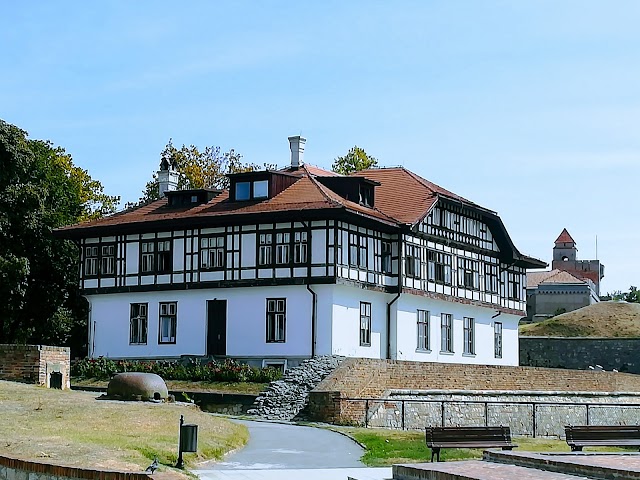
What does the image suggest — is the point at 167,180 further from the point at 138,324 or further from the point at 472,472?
the point at 472,472

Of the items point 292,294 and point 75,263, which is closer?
point 292,294

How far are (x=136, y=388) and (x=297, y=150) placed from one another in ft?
61.0

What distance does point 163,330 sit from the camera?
41969 mm

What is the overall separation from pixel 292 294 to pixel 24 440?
20.3 m

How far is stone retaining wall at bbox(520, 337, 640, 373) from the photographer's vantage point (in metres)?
63.4

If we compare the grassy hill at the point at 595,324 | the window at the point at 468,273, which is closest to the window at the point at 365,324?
the window at the point at 468,273

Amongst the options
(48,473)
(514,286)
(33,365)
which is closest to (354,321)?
(33,365)

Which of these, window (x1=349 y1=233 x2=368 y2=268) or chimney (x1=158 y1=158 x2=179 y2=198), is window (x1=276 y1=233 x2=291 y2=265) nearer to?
window (x1=349 y1=233 x2=368 y2=268)

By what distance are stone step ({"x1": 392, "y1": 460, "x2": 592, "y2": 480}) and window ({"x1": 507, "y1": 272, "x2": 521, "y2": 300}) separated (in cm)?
3306

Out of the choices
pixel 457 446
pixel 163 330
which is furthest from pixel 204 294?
pixel 457 446

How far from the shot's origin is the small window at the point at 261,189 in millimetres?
41562

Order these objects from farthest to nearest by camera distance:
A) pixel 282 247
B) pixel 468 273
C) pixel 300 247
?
pixel 468 273 → pixel 282 247 → pixel 300 247

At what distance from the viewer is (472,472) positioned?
16.6 meters

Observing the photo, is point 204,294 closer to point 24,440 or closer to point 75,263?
point 75,263
